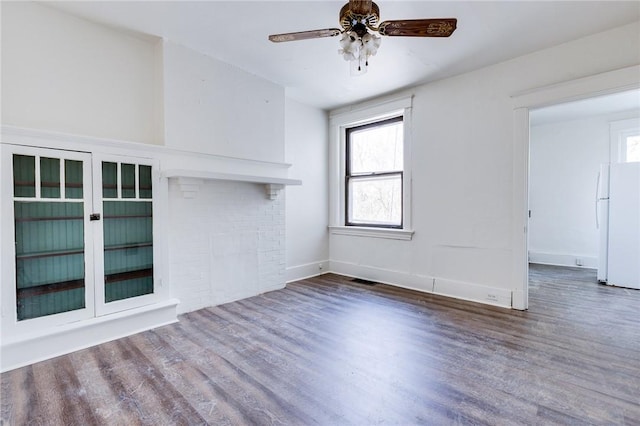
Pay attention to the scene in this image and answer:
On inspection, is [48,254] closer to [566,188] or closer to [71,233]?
[71,233]

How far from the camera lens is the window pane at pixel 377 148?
4.41m

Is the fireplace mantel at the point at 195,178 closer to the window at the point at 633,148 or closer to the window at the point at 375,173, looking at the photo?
the window at the point at 375,173

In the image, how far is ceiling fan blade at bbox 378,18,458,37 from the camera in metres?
1.86

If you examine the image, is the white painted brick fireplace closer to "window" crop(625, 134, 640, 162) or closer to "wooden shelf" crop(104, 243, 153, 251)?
"wooden shelf" crop(104, 243, 153, 251)

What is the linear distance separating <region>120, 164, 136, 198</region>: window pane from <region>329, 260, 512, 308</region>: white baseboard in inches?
126

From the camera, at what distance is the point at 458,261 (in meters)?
3.69

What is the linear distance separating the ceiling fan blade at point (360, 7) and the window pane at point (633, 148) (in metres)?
5.63

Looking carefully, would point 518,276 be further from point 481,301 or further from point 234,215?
point 234,215

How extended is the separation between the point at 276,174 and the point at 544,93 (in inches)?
124

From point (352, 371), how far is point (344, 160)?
3.55m

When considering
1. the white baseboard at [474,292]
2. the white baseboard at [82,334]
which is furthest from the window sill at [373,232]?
the white baseboard at [82,334]

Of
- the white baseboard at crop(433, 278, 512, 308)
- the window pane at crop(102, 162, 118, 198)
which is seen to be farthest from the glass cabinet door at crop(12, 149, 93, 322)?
the white baseboard at crop(433, 278, 512, 308)

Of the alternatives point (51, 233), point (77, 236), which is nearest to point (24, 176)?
point (51, 233)

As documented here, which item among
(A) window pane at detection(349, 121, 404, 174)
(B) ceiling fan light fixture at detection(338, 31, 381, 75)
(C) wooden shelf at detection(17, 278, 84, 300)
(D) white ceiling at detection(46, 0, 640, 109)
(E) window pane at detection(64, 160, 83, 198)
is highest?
(D) white ceiling at detection(46, 0, 640, 109)
